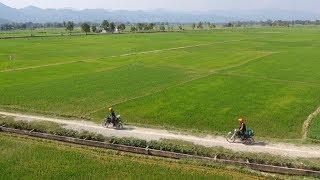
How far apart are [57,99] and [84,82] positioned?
9237 mm

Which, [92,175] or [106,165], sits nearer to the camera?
[92,175]

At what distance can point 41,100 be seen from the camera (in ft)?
130

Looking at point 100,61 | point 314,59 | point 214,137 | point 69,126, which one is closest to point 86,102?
point 69,126

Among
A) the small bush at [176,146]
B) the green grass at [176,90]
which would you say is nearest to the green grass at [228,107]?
the green grass at [176,90]

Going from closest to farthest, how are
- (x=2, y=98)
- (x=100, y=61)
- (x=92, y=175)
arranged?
(x=92, y=175) < (x=2, y=98) < (x=100, y=61)

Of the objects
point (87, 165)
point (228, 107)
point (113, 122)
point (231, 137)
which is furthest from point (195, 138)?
point (228, 107)

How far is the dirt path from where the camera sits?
1013 inches

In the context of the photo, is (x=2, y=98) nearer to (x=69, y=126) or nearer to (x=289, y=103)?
(x=69, y=126)

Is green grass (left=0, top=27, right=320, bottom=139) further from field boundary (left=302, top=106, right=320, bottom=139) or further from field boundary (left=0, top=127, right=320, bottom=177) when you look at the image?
field boundary (left=0, top=127, right=320, bottom=177)

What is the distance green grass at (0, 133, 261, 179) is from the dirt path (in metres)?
3.17

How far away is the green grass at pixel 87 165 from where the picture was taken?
2233 centimetres

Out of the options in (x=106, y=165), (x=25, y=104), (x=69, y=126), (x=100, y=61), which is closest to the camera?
(x=106, y=165)

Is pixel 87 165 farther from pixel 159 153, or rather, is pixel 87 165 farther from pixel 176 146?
pixel 176 146

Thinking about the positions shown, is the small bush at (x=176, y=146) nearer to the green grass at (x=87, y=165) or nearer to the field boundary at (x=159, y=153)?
the field boundary at (x=159, y=153)
